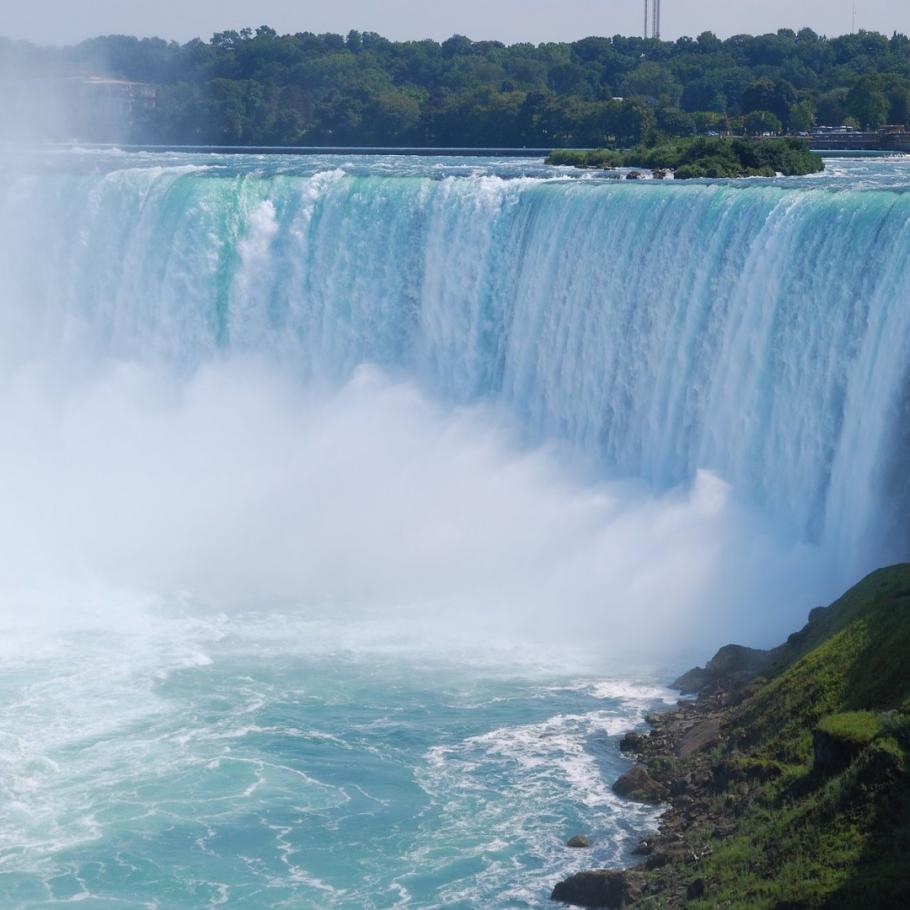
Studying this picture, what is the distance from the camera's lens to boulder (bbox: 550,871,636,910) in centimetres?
1386

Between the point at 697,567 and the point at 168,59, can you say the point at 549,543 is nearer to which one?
the point at 697,567

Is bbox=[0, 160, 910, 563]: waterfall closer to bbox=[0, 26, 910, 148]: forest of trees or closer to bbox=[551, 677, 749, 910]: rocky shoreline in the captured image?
bbox=[551, 677, 749, 910]: rocky shoreline

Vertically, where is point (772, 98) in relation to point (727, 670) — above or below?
above

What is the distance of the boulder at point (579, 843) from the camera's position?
15.0 m

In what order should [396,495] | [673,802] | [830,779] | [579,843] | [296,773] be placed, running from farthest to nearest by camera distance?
1. [396,495]
2. [296,773]
3. [673,802]
4. [579,843]
5. [830,779]

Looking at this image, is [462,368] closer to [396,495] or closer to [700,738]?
[396,495]

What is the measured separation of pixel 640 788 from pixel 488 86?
49.7 metres

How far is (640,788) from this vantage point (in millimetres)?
15992

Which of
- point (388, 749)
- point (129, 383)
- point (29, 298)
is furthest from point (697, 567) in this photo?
point (29, 298)

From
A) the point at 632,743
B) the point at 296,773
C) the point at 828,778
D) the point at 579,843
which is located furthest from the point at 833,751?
the point at 296,773

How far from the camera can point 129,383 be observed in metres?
32.2

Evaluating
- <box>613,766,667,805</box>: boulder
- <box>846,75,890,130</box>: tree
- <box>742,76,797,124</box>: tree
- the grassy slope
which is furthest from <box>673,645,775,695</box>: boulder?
<box>742,76,797,124</box>: tree

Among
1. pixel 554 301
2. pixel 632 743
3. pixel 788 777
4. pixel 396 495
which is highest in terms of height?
pixel 554 301

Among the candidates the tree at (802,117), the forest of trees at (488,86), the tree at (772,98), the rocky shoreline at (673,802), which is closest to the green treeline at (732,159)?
the forest of trees at (488,86)
